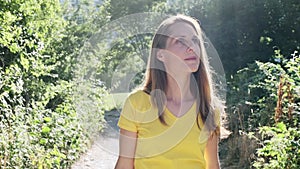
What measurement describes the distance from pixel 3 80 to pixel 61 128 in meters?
1.69

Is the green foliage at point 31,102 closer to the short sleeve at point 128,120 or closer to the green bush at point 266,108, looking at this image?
the green bush at point 266,108

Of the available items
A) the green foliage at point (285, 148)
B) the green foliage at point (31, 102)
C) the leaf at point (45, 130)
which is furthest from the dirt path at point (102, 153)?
the green foliage at point (285, 148)

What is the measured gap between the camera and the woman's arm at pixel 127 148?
1.79 m

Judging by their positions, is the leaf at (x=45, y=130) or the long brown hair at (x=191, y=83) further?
the leaf at (x=45, y=130)

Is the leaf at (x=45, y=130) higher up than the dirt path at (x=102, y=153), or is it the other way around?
the leaf at (x=45, y=130)

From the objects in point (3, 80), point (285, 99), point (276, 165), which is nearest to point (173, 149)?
point (276, 165)

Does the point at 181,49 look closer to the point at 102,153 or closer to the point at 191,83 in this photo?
the point at 191,83

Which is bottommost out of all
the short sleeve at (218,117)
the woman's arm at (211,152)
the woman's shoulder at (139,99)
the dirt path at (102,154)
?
the dirt path at (102,154)

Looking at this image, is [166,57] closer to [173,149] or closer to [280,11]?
[173,149]

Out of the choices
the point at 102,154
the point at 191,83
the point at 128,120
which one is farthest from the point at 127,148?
the point at 102,154

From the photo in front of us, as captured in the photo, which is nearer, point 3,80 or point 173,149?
→ point 173,149

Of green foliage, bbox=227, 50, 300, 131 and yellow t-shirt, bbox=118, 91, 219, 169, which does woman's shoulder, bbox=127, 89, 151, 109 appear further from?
green foliage, bbox=227, 50, 300, 131

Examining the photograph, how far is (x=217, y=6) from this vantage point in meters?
18.3

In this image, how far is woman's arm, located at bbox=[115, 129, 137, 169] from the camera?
1.79 m
